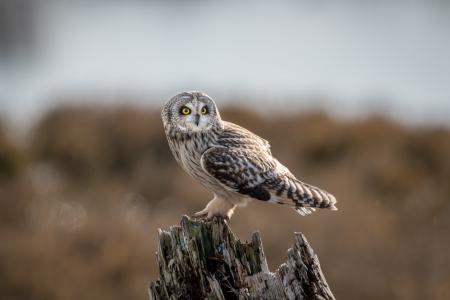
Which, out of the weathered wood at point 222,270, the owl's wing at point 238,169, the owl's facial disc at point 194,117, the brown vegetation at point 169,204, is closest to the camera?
the weathered wood at point 222,270

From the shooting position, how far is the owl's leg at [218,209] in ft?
16.4

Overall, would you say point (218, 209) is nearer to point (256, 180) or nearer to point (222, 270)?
point (256, 180)

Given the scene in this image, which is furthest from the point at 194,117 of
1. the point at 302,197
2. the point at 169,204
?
the point at 169,204

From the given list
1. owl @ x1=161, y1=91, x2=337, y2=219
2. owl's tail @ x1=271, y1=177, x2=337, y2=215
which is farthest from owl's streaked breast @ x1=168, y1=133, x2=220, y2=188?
owl's tail @ x1=271, y1=177, x2=337, y2=215

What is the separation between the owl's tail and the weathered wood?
3.41 feet

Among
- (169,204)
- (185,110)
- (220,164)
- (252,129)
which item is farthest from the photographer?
Answer: (252,129)

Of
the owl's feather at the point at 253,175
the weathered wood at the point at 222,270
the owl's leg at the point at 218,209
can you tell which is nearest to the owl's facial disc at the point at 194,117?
the owl's feather at the point at 253,175

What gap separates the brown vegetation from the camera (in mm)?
11398

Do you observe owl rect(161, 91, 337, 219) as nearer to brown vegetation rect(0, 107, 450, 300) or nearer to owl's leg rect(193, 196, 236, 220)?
owl's leg rect(193, 196, 236, 220)

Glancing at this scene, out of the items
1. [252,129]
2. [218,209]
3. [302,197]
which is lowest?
[252,129]

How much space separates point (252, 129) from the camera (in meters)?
17.2

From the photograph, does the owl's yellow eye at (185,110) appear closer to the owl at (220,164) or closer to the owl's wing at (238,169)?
the owl at (220,164)

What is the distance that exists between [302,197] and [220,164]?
0.63 metres

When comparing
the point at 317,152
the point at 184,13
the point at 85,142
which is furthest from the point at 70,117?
the point at 184,13
